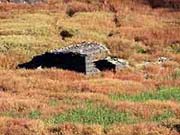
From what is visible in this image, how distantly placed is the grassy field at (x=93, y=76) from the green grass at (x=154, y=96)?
0.05m

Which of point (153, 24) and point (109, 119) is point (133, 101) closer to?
point (109, 119)

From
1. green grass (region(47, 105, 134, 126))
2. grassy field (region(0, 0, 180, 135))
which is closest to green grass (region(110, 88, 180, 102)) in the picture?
grassy field (region(0, 0, 180, 135))

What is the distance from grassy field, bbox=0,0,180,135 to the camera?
27.1 meters

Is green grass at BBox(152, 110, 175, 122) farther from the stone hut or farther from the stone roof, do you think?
the stone roof

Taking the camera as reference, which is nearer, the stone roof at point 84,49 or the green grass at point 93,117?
the green grass at point 93,117

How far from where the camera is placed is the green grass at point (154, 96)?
3497cm

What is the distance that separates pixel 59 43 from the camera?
6141cm

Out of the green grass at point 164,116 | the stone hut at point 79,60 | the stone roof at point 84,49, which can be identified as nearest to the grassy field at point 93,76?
the green grass at point 164,116

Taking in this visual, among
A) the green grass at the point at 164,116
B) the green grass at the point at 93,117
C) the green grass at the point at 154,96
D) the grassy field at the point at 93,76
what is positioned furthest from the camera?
the green grass at the point at 154,96

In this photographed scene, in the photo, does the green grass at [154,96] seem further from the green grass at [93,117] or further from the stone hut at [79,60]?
the stone hut at [79,60]

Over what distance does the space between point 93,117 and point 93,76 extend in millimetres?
17119

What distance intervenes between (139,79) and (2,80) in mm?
9553

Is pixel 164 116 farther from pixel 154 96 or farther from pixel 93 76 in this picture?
pixel 93 76

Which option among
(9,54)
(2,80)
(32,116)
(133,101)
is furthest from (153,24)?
(32,116)
